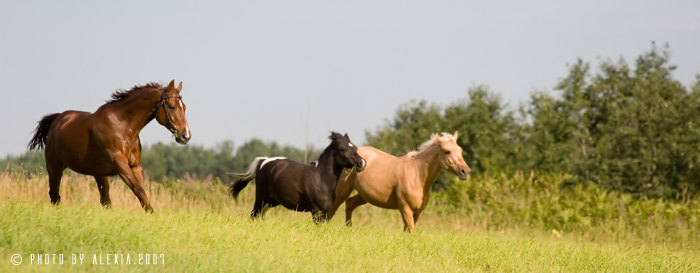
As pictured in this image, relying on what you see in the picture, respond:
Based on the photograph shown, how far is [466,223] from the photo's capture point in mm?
18141

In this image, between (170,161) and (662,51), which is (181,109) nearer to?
(662,51)

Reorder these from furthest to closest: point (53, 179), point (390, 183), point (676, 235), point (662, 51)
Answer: point (662, 51) < point (676, 235) < point (390, 183) < point (53, 179)

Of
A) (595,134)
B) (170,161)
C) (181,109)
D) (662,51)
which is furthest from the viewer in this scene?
(170,161)

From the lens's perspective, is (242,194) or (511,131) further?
(511,131)

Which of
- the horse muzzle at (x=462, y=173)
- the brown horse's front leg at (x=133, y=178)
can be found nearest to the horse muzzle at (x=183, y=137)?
the brown horse's front leg at (x=133, y=178)

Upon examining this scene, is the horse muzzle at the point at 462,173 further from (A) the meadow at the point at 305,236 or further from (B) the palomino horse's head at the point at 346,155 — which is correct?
(B) the palomino horse's head at the point at 346,155

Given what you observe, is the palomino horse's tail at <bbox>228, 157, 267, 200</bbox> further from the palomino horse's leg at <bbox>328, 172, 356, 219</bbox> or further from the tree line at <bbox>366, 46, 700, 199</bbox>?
the tree line at <bbox>366, 46, 700, 199</bbox>

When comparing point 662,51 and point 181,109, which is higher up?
point 662,51

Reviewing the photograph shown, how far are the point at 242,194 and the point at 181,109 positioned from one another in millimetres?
8378

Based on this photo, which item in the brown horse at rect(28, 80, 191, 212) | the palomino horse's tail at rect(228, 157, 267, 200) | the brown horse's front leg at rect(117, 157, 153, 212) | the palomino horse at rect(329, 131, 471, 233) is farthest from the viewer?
the palomino horse's tail at rect(228, 157, 267, 200)

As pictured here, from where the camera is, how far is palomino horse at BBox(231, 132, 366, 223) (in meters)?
11.6

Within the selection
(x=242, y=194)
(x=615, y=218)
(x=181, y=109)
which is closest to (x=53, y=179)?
(x=181, y=109)

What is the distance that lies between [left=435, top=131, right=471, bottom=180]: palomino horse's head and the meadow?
1102 mm

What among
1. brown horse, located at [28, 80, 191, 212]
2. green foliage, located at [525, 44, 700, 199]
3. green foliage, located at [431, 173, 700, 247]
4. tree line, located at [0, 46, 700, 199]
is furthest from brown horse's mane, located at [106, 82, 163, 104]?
green foliage, located at [525, 44, 700, 199]
